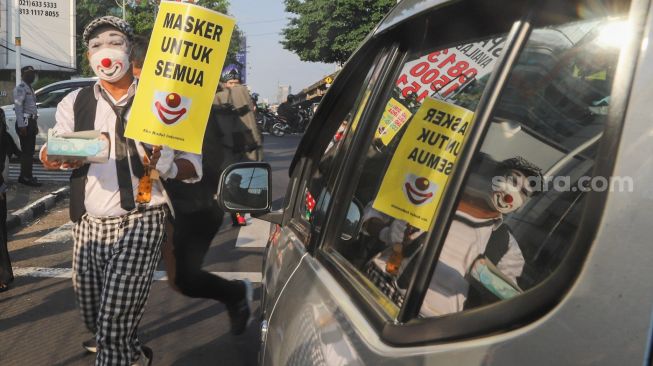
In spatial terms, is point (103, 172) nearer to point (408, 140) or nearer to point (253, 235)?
point (408, 140)

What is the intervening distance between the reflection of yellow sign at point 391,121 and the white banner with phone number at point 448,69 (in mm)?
43

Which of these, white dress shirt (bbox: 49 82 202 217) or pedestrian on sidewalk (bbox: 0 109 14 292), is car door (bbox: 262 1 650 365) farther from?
pedestrian on sidewalk (bbox: 0 109 14 292)

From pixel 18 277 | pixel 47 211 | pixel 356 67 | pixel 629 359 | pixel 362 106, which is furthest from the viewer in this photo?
pixel 47 211

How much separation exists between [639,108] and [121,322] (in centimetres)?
262

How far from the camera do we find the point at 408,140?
1661 millimetres

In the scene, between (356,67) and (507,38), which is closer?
(507,38)

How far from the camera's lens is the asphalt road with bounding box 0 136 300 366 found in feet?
13.5

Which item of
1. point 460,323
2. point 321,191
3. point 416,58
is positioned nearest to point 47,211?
point 321,191

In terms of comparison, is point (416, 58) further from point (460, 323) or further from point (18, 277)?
point (18, 277)

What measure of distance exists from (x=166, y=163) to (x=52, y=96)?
1349cm

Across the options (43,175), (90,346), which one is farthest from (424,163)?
(43,175)

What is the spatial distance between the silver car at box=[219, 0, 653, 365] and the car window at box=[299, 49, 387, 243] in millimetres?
11

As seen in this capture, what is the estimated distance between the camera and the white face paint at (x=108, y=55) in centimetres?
312

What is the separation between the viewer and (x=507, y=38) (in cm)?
123
